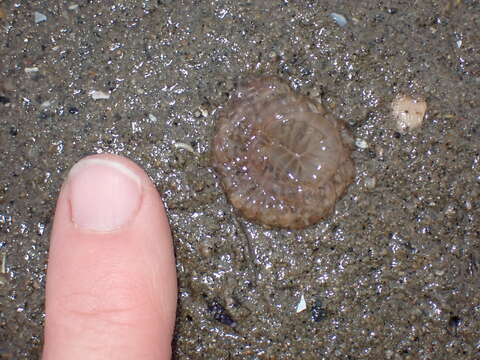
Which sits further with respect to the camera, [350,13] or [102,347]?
[350,13]

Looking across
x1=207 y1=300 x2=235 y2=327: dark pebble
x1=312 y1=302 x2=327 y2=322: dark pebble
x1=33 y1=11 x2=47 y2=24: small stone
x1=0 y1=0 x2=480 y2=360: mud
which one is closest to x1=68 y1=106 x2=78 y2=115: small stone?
x1=0 y1=0 x2=480 y2=360: mud

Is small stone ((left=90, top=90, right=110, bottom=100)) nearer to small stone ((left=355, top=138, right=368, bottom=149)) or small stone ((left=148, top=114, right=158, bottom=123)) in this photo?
small stone ((left=148, top=114, right=158, bottom=123))

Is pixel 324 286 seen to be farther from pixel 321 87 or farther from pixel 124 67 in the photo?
pixel 124 67

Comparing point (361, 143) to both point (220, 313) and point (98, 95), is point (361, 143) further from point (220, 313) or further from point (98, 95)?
point (98, 95)

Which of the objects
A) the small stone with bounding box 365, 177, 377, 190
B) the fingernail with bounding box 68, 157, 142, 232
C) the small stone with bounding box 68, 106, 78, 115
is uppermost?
the small stone with bounding box 68, 106, 78, 115

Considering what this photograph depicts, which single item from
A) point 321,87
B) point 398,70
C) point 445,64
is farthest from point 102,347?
point 445,64

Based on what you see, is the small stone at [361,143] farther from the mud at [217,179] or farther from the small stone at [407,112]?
the small stone at [407,112]

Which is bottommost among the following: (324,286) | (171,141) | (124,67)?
(324,286)

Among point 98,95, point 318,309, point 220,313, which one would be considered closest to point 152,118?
point 98,95
